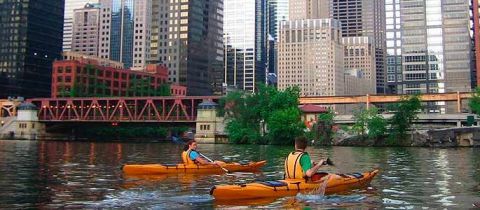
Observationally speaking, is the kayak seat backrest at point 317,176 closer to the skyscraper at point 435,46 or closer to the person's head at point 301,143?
the person's head at point 301,143

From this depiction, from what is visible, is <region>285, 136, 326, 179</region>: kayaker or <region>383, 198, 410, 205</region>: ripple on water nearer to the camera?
<region>383, 198, 410, 205</region>: ripple on water

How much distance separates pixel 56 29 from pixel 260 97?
13278cm

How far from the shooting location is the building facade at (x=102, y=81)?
150 metres

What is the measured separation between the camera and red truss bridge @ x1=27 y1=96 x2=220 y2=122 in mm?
113250

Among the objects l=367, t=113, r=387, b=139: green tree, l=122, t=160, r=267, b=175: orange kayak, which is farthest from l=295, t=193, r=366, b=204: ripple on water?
l=367, t=113, r=387, b=139: green tree

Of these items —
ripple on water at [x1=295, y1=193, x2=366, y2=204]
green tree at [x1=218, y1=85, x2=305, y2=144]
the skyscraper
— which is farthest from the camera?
the skyscraper

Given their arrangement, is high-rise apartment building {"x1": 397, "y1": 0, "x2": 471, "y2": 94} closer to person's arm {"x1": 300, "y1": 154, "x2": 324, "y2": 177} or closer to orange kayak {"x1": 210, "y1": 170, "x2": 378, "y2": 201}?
orange kayak {"x1": 210, "y1": 170, "x2": 378, "y2": 201}

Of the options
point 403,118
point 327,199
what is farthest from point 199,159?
point 403,118

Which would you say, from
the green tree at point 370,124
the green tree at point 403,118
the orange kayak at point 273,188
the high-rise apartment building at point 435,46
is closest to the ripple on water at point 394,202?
the orange kayak at point 273,188

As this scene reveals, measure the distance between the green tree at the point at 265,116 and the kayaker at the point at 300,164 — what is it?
2377 inches

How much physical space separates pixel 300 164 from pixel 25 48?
181759 mm

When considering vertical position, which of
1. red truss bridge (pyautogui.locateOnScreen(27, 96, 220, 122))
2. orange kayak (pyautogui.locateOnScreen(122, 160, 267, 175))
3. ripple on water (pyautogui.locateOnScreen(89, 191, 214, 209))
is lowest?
ripple on water (pyautogui.locateOnScreen(89, 191, 214, 209))

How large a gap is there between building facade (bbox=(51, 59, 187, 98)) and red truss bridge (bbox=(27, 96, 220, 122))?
54.1 feet

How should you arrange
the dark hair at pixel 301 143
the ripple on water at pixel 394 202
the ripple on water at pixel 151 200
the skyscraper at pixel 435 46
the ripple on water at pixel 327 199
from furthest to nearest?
the skyscraper at pixel 435 46 → the dark hair at pixel 301 143 → the ripple on water at pixel 327 199 → the ripple on water at pixel 394 202 → the ripple on water at pixel 151 200
